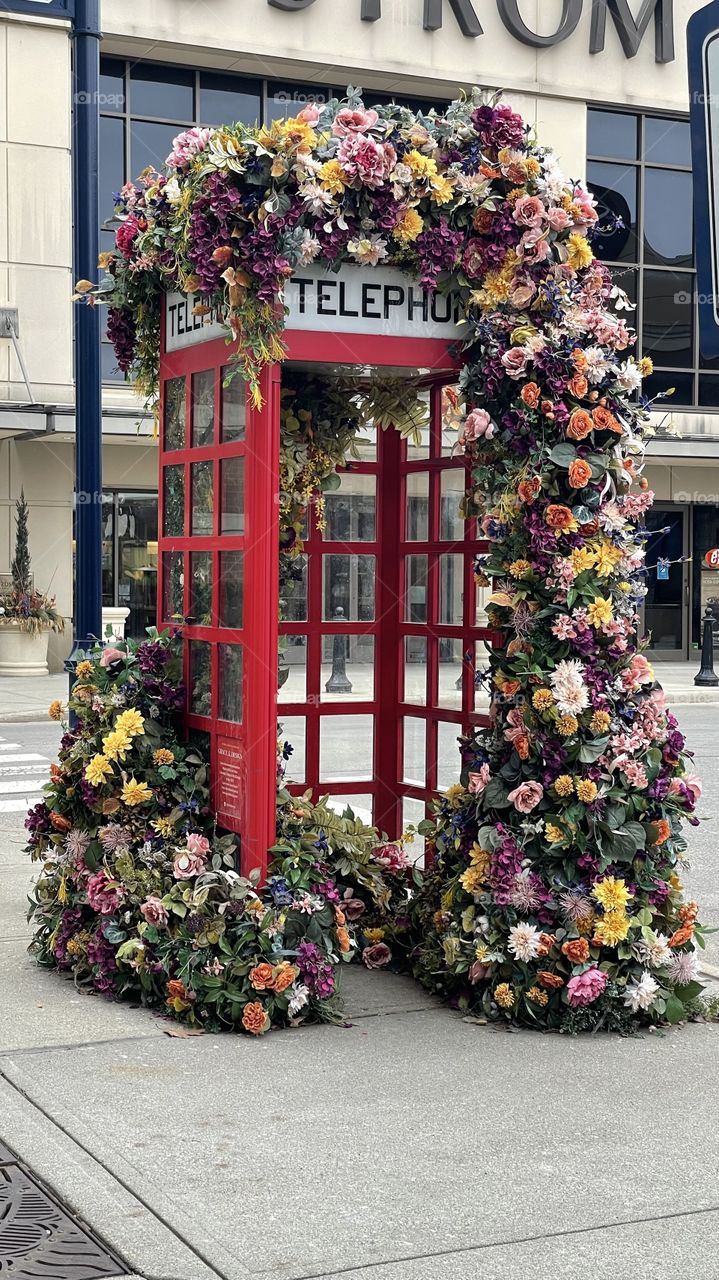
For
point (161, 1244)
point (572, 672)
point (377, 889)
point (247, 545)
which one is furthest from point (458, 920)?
point (161, 1244)

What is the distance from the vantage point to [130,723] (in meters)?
6.20

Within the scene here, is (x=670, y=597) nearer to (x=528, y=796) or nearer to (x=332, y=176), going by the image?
(x=528, y=796)

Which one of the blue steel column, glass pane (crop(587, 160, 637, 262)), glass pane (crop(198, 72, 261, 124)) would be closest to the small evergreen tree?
glass pane (crop(198, 72, 261, 124))

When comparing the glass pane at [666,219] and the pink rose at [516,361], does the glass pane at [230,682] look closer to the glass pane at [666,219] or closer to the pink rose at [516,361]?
the pink rose at [516,361]

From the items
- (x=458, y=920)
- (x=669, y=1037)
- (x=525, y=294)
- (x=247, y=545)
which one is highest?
(x=525, y=294)

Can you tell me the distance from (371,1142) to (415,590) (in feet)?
10.3

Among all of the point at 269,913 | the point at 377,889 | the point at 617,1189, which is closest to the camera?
the point at 617,1189

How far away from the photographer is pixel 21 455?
2458 cm

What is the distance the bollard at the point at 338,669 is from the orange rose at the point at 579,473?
5.89ft

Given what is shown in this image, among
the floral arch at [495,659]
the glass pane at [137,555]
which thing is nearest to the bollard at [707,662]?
the glass pane at [137,555]

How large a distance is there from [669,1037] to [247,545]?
2502 mm

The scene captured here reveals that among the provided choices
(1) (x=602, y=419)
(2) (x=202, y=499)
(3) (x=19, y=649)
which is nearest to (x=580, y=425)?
(1) (x=602, y=419)

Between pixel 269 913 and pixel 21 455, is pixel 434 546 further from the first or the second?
pixel 21 455

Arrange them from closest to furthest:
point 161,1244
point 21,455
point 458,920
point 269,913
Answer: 1. point 161,1244
2. point 269,913
3. point 458,920
4. point 21,455
